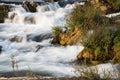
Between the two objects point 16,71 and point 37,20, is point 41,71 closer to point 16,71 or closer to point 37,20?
point 16,71

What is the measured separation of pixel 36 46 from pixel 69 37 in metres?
1.05

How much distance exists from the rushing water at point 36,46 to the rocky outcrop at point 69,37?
223 mm

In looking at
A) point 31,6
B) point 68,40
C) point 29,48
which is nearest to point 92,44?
point 68,40

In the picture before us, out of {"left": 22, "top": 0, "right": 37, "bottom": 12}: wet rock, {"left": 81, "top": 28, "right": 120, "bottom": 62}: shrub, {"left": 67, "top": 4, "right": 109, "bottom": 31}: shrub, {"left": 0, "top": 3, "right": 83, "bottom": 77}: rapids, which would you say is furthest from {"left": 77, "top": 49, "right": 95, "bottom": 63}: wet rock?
{"left": 22, "top": 0, "right": 37, "bottom": 12}: wet rock

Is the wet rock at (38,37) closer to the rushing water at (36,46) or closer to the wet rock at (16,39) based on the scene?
the rushing water at (36,46)

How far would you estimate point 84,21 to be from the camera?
38.8ft

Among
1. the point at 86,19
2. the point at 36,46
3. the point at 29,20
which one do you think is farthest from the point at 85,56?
the point at 29,20

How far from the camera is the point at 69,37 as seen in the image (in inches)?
478

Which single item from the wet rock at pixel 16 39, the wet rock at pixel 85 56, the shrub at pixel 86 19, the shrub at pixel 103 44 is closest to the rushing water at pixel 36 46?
the wet rock at pixel 16 39

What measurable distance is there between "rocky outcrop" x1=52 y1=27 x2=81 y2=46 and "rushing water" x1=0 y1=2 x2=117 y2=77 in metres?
0.22

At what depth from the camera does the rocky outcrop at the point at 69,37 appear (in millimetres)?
11916

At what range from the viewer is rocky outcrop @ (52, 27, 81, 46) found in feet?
39.1

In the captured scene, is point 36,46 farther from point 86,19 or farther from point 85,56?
point 85,56

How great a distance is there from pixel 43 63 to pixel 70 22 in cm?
236
